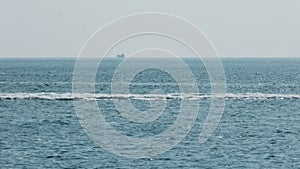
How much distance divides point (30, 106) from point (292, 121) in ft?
107

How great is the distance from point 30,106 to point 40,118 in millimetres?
13232

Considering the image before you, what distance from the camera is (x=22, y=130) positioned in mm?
66812

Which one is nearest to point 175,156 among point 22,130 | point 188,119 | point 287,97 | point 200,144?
point 200,144

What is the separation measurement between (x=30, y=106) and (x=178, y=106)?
731 inches

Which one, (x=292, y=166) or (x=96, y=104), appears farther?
(x=96, y=104)

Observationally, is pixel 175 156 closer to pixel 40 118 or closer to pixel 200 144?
pixel 200 144

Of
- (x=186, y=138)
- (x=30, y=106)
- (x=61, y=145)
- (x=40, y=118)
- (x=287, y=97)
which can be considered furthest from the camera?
(x=287, y=97)

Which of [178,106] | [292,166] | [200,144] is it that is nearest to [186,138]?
[200,144]

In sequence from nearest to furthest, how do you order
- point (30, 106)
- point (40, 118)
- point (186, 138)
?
point (186, 138) < point (40, 118) < point (30, 106)

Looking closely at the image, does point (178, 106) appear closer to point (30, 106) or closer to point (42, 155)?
point (30, 106)

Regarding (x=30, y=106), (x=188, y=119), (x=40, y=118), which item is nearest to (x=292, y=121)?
(x=188, y=119)

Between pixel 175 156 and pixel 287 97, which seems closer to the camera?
pixel 175 156

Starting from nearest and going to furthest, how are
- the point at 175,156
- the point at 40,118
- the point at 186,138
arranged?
the point at 175,156, the point at 186,138, the point at 40,118

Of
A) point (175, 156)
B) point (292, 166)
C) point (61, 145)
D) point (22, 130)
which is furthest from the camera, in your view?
point (22, 130)
